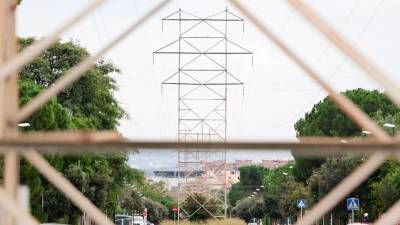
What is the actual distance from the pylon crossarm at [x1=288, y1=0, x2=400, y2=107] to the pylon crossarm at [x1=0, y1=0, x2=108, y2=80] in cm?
149

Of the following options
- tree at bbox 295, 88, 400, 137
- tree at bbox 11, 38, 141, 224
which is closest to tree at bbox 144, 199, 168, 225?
tree at bbox 295, 88, 400, 137

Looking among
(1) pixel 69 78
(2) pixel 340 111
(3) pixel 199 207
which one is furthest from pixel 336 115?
(1) pixel 69 78

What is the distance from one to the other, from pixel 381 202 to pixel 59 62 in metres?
30.8

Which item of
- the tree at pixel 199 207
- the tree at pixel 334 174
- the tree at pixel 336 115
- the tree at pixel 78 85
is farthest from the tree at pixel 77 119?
the tree at pixel 336 115

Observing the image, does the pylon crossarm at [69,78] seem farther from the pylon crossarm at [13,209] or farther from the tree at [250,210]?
the tree at [250,210]

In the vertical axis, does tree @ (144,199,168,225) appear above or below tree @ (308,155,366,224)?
below

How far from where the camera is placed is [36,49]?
9094 mm

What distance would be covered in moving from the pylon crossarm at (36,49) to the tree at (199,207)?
9050 cm

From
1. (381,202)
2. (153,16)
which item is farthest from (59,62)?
(153,16)

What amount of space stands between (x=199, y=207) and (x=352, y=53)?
311 feet

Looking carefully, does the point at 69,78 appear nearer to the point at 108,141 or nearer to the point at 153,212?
the point at 108,141

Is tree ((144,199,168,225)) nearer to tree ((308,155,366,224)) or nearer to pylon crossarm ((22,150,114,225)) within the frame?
tree ((308,155,366,224))

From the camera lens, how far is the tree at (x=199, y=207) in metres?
102

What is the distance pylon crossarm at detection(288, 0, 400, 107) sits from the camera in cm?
880
